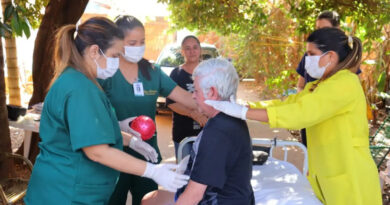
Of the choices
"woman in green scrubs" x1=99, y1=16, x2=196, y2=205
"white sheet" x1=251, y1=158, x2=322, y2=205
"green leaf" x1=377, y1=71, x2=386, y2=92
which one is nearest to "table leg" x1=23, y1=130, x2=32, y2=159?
"woman in green scrubs" x1=99, y1=16, x2=196, y2=205

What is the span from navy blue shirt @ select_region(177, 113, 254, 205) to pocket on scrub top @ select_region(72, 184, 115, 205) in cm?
43

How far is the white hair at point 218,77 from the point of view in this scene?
181 centimetres

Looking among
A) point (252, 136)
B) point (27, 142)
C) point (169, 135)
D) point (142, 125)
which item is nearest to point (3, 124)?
point (27, 142)

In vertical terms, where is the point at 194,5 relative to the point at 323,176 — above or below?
above

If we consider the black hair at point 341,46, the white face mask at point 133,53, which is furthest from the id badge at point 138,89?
the black hair at point 341,46

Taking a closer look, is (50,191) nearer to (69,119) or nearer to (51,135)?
(51,135)

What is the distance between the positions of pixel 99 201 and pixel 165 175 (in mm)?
334

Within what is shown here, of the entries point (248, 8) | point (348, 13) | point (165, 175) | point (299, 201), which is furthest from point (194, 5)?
point (165, 175)

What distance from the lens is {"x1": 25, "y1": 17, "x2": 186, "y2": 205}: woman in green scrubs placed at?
5.32 feet

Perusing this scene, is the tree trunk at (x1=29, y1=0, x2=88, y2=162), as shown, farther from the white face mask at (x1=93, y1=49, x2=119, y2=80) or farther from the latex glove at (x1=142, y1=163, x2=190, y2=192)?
the latex glove at (x1=142, y1=163, x2=190, y2=192)

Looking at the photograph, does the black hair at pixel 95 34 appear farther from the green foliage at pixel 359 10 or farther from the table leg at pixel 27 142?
the green foliage at pixel 359 10

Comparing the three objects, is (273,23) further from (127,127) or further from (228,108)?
(228,108)

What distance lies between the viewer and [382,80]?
7.47 metres

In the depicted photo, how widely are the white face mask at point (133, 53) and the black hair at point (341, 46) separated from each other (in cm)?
111
